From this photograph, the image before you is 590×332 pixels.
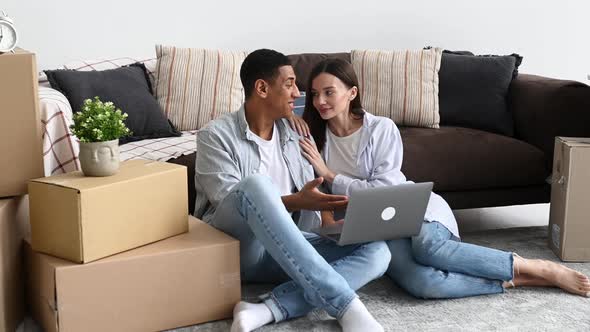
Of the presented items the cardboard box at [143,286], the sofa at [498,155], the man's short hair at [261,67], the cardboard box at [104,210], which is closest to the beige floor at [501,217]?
the sofa at [498,155]

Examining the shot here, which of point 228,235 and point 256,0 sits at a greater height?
point 256,0

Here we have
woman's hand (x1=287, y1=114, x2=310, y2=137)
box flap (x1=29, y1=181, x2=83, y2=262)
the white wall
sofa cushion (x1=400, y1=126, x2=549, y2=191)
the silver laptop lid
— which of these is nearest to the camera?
box flap (x1=29, y1=181, x2=83, y2=262)

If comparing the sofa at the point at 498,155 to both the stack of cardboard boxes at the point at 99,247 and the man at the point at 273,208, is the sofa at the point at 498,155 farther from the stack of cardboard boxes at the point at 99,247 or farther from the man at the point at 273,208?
the stack of cardboard boxes at the point at 99,247

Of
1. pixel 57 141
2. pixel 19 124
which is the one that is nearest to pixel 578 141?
pixel 57 141

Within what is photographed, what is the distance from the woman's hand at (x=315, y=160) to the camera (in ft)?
8.54

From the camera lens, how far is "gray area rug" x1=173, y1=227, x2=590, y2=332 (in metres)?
2.32

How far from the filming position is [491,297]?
2545 mm

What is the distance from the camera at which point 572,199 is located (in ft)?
9.57

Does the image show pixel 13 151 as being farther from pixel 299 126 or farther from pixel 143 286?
pixel 299 126

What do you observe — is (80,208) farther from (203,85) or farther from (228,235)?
(203,85)

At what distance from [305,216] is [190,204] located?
1.84ft

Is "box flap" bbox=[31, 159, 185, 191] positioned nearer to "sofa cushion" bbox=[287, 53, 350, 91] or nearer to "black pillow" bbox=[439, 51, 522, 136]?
"sofa cushion" bbox=[287, 53, 350, 91]

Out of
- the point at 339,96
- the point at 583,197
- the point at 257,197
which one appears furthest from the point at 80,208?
the point at 583,197

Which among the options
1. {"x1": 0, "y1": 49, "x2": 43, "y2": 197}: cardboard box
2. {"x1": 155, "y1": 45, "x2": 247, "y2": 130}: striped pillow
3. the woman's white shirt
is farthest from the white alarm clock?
{"x1": 155, "y1": 45, "x2": 247, "y2": 130}: striped pillow
